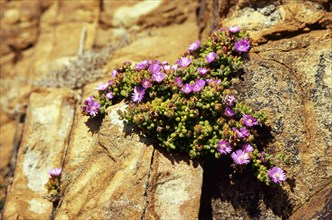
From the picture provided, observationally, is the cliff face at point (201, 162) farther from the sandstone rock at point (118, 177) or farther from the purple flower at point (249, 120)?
the purple flower at point (249, 120)

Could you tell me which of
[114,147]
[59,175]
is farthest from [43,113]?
[114,147]

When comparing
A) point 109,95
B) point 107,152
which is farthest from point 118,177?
point 109,95

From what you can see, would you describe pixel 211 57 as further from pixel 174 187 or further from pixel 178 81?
pixel 174 187

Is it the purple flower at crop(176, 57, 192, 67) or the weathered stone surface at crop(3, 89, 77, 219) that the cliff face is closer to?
the weathered stone surface at crop(3, 89, 77, 219)

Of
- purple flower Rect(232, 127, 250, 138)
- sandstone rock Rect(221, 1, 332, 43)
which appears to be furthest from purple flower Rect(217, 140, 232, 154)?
sandstone rock Rect(221, 1, 332, 43)

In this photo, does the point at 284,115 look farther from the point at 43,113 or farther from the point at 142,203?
the point at 43,113

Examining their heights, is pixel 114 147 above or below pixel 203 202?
above

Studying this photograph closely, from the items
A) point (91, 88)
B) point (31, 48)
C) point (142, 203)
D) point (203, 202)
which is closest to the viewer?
point (142, 203)
